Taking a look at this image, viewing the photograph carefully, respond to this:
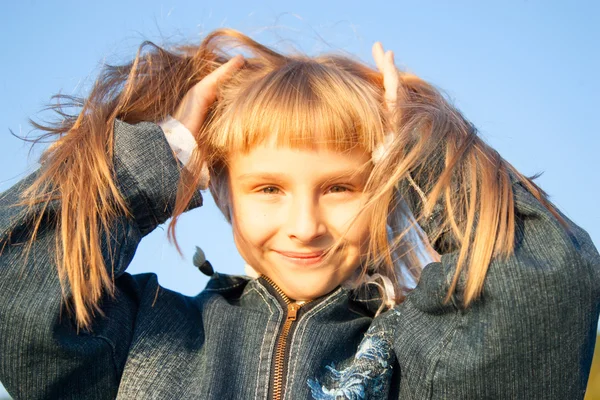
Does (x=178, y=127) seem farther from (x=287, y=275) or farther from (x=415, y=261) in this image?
(x=415, y=261)

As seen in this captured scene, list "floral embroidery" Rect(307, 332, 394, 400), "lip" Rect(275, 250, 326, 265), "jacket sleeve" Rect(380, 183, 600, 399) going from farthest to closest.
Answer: "lip" Rect(275, 250, 326, 265)
"floral embroidery" Rect(307, 332, 394, 400)
"jacket sleeve" Rect(380, 183, 600, 399)

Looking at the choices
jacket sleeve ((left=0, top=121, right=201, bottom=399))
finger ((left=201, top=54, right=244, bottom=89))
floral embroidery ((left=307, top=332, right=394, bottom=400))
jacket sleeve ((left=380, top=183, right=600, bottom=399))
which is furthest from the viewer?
finger ((left=201, top=54, right=244, bottom=89))

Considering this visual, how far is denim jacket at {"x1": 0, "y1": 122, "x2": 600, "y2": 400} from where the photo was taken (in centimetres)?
242

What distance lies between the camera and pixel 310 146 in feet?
8.92

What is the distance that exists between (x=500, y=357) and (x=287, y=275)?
759 millimetres

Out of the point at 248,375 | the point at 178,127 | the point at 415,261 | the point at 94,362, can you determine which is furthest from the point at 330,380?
the point at 178,127

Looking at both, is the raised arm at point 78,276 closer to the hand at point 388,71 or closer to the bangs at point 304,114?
the bangs at point 304,114

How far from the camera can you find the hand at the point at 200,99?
301cm

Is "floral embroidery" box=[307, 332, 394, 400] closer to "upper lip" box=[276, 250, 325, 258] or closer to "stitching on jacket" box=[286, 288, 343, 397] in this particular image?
"stitching on jacket" box=[286, 288, 343, 397]

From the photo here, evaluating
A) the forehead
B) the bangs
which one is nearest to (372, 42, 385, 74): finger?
the bangs

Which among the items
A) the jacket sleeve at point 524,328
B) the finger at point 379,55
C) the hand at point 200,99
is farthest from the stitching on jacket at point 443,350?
the hand at point 200,99

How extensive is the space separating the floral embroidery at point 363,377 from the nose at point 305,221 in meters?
0.40

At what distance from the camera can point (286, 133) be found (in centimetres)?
274

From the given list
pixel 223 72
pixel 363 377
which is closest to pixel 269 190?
pixel 223 72
